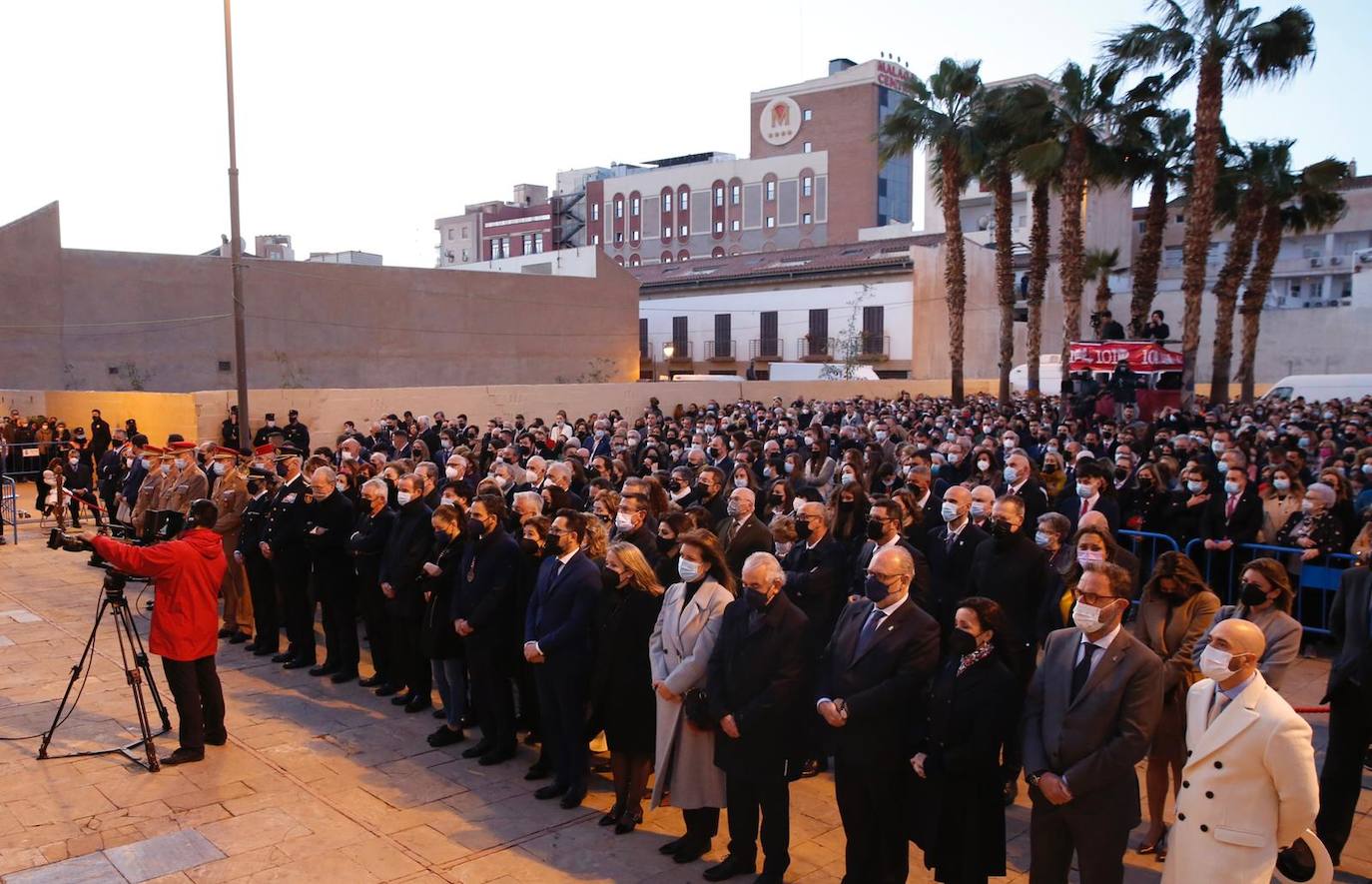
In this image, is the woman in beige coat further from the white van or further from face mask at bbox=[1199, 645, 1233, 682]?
the white van

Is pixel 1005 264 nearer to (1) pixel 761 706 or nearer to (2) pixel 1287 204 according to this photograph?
(2) pixel 1287 204

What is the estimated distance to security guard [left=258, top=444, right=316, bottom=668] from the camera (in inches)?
349

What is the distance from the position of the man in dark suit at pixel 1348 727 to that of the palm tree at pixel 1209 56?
698 inches

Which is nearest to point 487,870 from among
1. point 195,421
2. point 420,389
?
point 195,421

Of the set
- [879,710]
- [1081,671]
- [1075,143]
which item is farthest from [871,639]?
[1075,143]

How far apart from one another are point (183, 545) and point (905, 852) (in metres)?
4.95

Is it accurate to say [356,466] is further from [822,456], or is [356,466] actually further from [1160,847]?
[1160,847]

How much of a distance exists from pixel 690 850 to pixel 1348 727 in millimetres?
3395

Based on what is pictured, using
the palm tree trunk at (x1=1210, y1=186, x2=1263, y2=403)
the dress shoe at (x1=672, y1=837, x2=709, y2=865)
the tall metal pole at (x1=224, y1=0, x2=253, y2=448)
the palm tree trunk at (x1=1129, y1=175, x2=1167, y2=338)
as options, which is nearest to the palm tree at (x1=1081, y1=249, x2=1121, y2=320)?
the palm tree trunk at (x1=1129, y1=175, x2=1167, y2=338)

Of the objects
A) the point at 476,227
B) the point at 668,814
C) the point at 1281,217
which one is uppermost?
the point at 476,227

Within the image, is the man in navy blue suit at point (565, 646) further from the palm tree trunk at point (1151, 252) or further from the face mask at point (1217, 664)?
the palm tree trunk at point (1151, 252)

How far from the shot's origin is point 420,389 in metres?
22.8

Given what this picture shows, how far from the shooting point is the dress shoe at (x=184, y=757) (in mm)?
6746

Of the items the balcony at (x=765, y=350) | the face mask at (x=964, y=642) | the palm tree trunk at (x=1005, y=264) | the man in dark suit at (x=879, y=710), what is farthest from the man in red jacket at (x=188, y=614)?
the balcony at (x=765, y=350)
